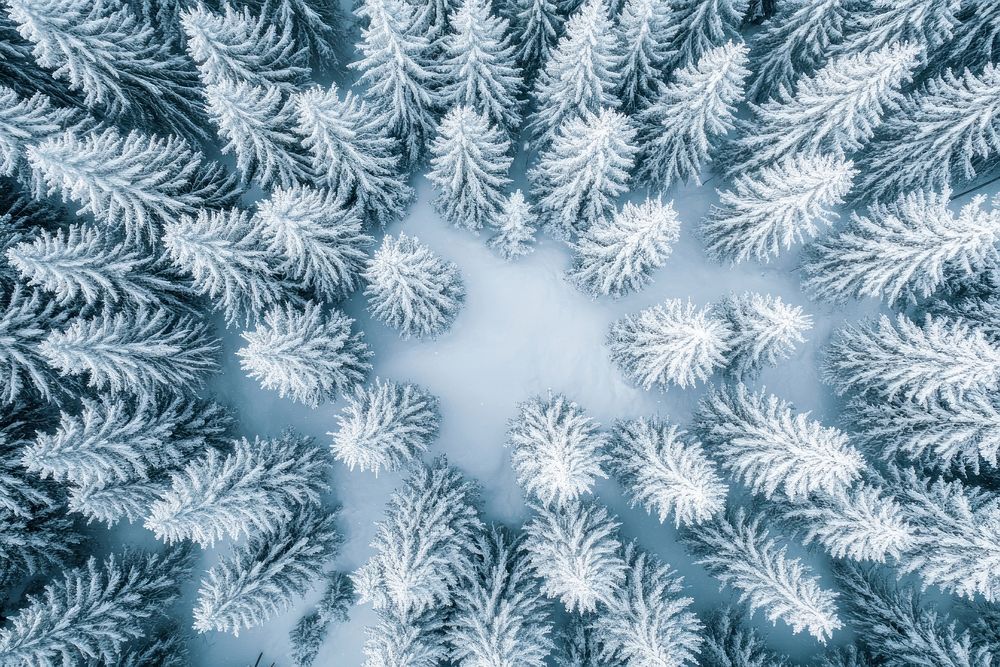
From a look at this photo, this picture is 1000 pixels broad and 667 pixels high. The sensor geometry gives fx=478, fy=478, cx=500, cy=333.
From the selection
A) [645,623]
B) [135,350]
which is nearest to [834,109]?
[645,623]

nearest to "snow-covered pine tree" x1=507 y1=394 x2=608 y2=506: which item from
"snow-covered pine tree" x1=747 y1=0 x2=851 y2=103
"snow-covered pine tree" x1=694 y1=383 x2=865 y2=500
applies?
"snow-covered pine tree" x1=694 y1=383 x2=865 y2=500

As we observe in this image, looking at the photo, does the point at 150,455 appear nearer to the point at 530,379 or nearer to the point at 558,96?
the point at 530,379

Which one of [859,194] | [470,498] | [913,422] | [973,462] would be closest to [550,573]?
[470,498]

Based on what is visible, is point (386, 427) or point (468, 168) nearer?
point (386, 427)

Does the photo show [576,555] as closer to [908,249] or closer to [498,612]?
[498,612]

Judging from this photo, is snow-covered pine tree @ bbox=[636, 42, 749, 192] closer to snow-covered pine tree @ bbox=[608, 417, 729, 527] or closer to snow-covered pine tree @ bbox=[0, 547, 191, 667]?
snow-covered pine tree @ bbox=[608, 417, 729, 527]

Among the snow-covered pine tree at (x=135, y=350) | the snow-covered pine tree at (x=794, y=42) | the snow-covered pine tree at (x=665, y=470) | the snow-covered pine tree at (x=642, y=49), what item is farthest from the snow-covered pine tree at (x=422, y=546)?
the snow-covered pine tree at (x=794, y=42)
